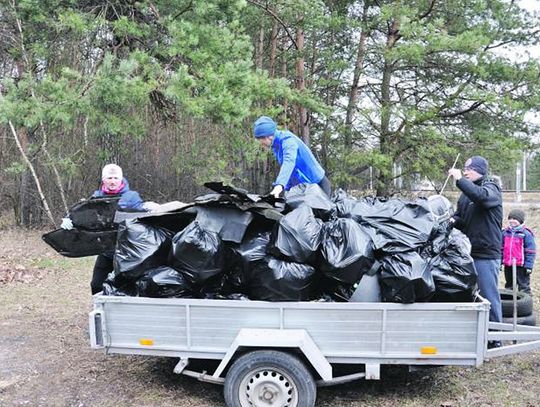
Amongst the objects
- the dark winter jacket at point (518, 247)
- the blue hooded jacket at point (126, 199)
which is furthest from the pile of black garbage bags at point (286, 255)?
the dark winter jacket at point (518, 247)

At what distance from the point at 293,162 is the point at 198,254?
1.61 metres

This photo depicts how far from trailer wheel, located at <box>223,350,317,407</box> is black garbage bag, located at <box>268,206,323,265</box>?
0.66m

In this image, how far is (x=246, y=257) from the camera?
3770 mm

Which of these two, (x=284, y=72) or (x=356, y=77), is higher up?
(x=284, y=72)

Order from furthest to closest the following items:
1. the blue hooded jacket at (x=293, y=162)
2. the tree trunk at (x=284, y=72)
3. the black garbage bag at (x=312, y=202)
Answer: the tree trunk at (x=284, y=72)
the blue hooded jacket at (x=293, y=162)
the black garbage bag at (x=312, y=202)

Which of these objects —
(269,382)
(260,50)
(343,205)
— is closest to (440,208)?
(343,205)

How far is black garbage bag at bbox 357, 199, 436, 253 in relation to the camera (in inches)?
151

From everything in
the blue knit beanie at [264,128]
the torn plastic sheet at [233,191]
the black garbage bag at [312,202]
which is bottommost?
the black garbage bag at [312,202]

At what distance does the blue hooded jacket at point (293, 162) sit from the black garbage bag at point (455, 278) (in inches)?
65.1

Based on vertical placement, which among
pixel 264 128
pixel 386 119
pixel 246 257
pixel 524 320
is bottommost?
pixel 524 320

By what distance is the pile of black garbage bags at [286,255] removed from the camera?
12.0 ft

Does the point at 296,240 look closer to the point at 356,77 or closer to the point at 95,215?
the point at 95,215

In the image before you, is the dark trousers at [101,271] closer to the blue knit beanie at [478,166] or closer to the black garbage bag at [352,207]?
the black garbage bag at [352,207]

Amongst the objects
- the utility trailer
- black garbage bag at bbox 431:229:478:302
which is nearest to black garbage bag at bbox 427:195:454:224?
black garbage bag at bbox 431:229:478:302
